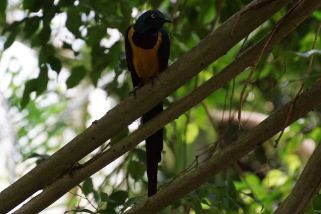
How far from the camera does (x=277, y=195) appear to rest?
367 cm

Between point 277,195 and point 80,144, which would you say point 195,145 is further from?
point 80,144

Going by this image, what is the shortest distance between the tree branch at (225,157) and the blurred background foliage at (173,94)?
105 millimetres

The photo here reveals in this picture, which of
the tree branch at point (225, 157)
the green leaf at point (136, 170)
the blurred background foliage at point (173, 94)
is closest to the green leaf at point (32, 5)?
the blurred background foliage at point (173, 94)

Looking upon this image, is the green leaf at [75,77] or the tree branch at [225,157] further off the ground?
the green leaf at [75,77]

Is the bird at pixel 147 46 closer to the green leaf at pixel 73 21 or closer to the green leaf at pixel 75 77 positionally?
the green leaf at pixel 75 77

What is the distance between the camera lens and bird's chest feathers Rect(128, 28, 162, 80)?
123 inches

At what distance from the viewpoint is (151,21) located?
3.18 m

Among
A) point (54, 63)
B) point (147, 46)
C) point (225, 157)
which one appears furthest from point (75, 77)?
point (225, 157)

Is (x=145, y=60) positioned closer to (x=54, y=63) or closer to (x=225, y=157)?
(x=54, y=63)

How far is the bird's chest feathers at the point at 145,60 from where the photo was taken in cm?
312

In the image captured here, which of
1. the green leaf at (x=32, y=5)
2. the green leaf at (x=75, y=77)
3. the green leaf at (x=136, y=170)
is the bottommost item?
the green leaf at (x=136, y=170)

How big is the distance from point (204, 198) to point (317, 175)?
1.77 ft

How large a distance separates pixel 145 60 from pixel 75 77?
35 cm

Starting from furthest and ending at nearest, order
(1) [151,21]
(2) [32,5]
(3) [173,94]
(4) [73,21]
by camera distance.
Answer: (3) [173,94], (1) [151,21], (2) [32,5], (4) [73,21]
